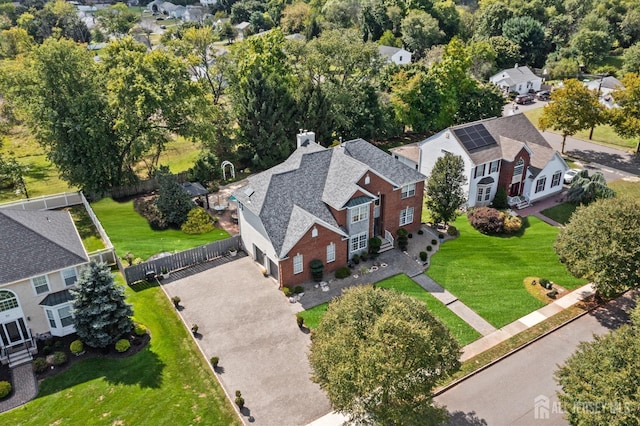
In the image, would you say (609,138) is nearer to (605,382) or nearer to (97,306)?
(605,382)

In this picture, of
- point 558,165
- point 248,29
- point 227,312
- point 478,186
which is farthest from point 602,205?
point 248,29

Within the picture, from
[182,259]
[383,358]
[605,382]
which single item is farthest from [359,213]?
[605,382]

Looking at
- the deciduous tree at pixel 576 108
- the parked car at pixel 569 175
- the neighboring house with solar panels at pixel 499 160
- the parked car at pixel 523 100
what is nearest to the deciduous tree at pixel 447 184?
the neighboring house with solar panels at pixel 499 160

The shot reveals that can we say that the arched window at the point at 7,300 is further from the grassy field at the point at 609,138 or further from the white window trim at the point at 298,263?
the grassy field at the point at 609,138

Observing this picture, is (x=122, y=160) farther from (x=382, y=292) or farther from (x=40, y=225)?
(x=382, y=292)

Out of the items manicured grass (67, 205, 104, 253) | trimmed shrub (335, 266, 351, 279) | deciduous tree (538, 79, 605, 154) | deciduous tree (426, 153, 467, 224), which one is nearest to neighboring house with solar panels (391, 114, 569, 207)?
deciduous tree (426, 153, 467, 224)

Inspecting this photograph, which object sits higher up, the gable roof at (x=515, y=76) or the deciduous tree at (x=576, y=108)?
the deciduous tree at (x=576, y=108)
